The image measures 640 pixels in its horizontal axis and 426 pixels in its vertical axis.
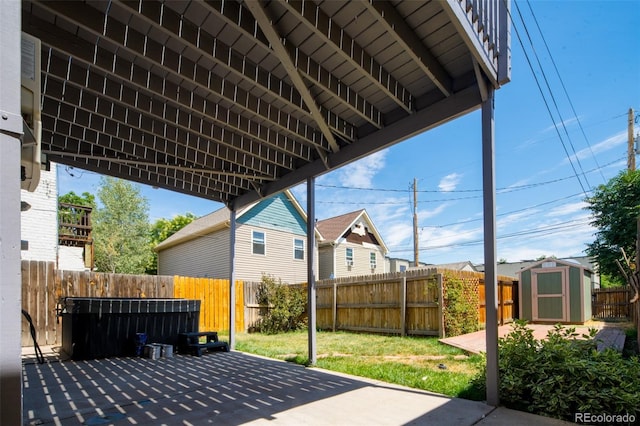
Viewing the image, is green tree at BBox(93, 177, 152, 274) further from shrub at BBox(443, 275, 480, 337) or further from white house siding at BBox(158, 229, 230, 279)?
shrub at BBox(443, 275, 480, 337)

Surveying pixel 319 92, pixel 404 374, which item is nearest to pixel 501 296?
pixel 404 374

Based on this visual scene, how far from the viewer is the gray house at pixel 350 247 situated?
60.0ft

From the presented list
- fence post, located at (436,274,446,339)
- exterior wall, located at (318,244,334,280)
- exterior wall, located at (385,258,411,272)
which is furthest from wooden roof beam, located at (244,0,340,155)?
exterior wall, located at (385,258,411,272)

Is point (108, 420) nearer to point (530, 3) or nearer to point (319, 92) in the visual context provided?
point (319, 92)

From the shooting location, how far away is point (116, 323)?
21.0 ft

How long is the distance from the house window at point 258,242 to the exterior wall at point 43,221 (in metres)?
6.79

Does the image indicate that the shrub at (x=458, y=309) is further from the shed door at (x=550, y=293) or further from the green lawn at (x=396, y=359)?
the shed door at (x=550, y=293)

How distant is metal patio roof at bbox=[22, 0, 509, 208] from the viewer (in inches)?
119

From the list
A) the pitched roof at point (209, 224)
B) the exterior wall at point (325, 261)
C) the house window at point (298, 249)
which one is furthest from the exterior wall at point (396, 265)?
the pitched roof at point (209, 224)

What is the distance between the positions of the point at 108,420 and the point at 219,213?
13.3m

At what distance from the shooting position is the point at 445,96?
13.2 feet

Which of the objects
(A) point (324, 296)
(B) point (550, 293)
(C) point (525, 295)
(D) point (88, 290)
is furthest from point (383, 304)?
(D) point (88, 290)

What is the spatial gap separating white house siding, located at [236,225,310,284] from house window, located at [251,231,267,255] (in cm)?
13

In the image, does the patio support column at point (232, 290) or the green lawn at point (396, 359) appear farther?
the patio support column at point (232, 290)
